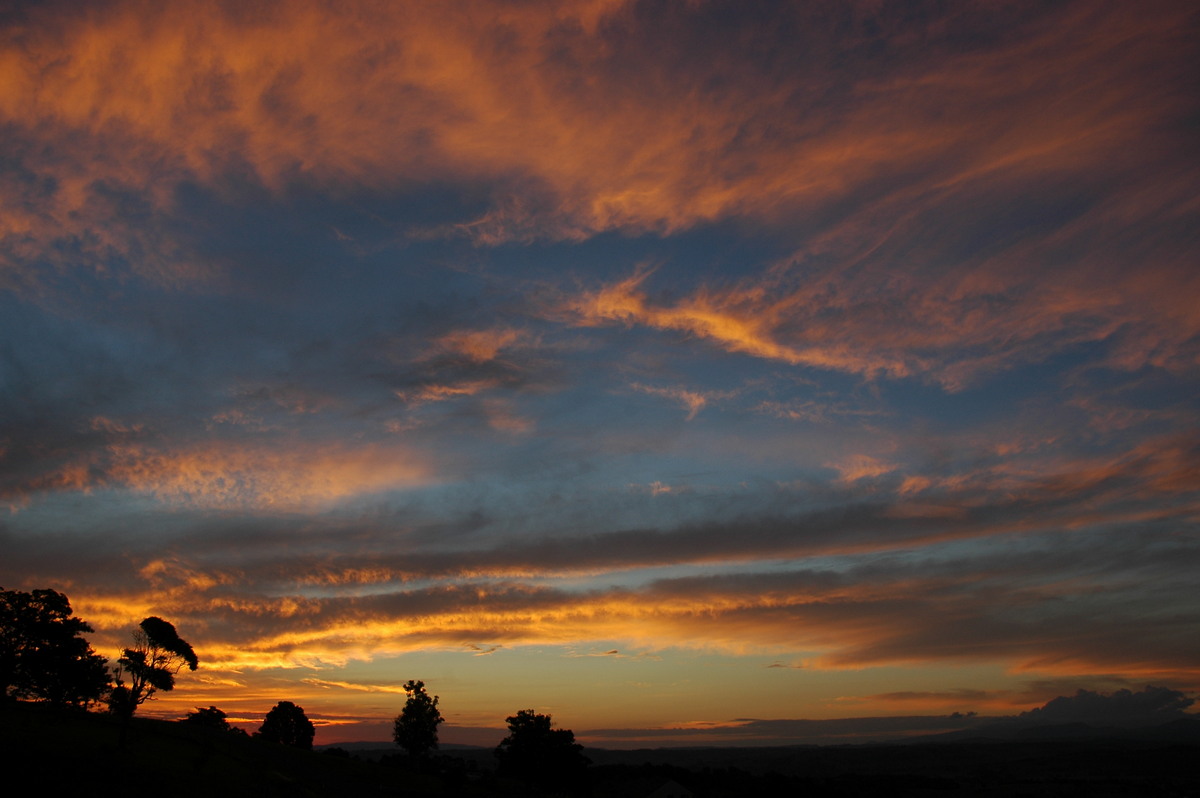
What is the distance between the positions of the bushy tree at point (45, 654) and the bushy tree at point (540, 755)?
5095 cm

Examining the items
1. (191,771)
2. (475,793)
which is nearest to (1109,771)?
(475,793)

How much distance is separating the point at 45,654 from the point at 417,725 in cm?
7367

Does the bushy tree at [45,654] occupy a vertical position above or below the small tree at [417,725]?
above

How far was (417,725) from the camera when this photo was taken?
419ft

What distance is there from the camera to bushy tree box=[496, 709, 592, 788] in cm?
9550

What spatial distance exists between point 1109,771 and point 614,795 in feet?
459

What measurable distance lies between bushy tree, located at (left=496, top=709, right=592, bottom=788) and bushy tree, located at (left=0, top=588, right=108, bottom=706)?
167ft

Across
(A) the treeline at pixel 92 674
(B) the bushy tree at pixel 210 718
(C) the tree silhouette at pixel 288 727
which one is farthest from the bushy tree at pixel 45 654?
(C) the tree silhouette at pixel 288 727

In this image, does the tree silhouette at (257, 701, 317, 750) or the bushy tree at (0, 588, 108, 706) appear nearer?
the bushy tree at (0, 588, 108, 706)

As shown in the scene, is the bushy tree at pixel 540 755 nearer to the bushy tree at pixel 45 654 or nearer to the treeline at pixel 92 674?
the treeline at pixel 92 674

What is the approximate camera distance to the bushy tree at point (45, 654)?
65.4 m

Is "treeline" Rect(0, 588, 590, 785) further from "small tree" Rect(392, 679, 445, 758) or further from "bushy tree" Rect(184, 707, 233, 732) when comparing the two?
"small tree" Rect(392, 679, 445, 758)

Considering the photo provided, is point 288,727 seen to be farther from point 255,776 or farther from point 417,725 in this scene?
point 255,776

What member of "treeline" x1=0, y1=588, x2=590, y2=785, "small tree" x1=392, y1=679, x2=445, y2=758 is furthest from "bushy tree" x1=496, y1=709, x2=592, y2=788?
"small tree" x1=392, y1=679, x2=445, y2=758
